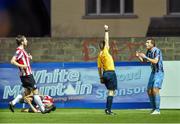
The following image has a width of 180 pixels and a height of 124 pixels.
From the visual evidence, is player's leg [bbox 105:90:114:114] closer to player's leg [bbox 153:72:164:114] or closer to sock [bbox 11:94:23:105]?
player's leg [bbox 153:72:164:114]

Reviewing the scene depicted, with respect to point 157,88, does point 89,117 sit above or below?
below

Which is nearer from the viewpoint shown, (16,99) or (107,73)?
(107,73)

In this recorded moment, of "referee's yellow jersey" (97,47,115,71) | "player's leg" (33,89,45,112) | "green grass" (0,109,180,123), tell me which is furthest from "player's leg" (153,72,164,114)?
"player's leg" (33,89,45,112)

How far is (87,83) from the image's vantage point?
75.6ft

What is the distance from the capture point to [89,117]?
19.0 meters

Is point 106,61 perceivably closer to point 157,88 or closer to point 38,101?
point 157,88

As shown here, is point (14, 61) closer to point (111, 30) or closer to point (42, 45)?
point (42, 45)

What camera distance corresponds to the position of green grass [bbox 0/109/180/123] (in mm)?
17717

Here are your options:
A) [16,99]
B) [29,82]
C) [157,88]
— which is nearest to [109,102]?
[157,88]

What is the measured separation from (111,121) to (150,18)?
588 inches

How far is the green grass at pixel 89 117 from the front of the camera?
17.7 metres

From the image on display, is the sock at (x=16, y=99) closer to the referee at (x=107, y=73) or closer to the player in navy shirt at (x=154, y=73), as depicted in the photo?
the referee at (x=107, y=73)

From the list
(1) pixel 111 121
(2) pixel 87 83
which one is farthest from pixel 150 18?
(1) pixel 111 121

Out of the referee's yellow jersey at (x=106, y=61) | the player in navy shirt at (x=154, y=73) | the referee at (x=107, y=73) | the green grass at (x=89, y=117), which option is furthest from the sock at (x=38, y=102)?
the player in navy shirt at (x=154, y=73)
